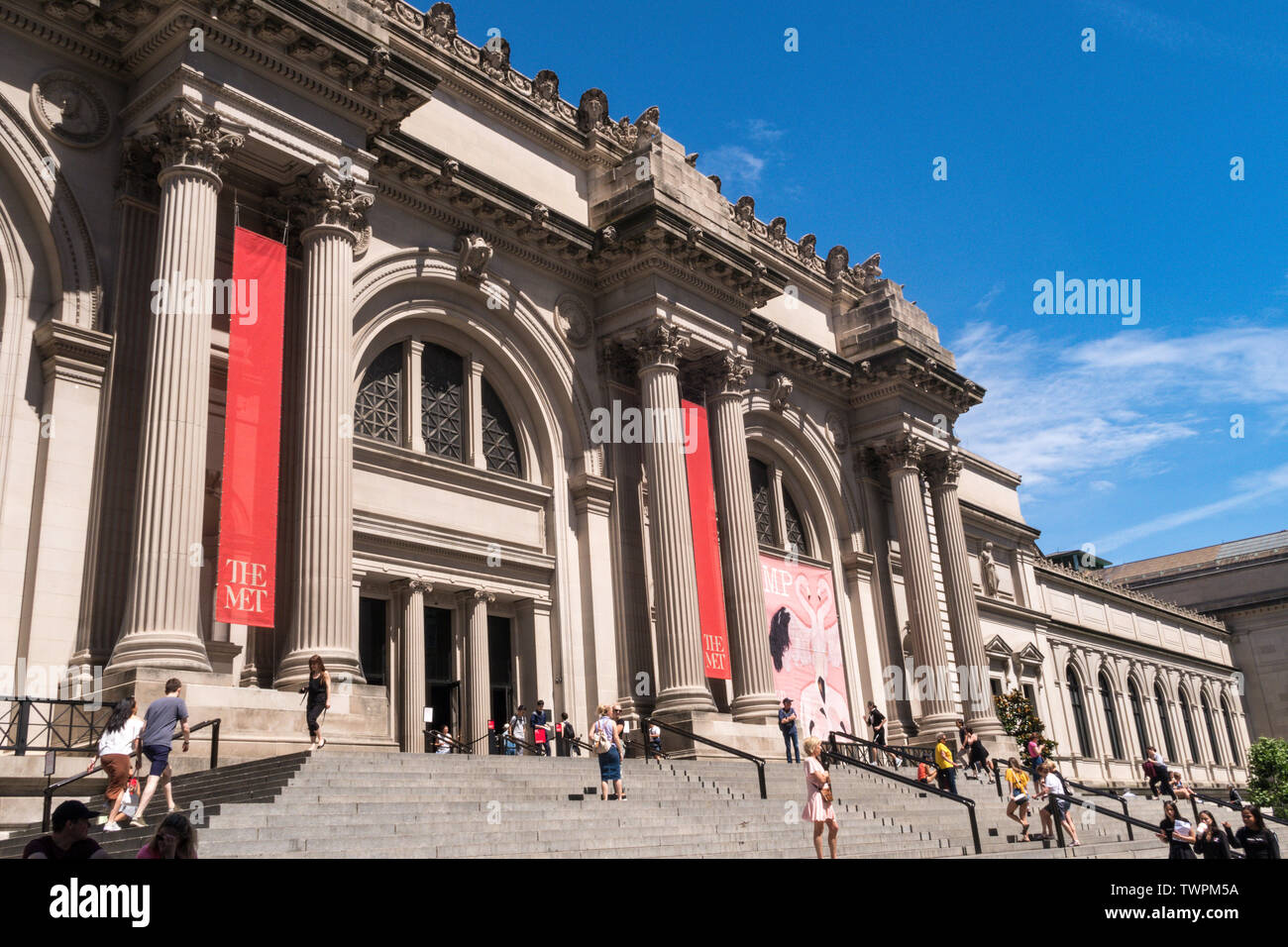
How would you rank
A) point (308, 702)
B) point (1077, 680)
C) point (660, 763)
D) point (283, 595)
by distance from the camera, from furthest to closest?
1. point (1077, 680)
2. point (660, 763)
3. point (283, 595)
4. point (308, 702)

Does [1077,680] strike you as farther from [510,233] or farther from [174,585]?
[174,585]

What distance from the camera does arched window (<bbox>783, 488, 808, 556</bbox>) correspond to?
113 ft

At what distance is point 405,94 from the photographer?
21.2 meters

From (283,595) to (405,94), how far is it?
9770 mm

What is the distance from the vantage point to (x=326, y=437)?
18.9m

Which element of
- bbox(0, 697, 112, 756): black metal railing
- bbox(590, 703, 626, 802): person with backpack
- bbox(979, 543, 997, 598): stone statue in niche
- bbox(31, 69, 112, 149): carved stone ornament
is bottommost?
bbox(590, 703, 626, 802): person with backpack

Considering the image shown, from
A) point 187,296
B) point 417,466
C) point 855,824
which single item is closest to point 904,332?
point 417,466

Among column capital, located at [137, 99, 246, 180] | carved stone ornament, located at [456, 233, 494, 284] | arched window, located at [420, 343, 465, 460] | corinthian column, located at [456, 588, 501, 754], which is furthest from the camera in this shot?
carved stone ornament, located at [456, 233, 494, 284]

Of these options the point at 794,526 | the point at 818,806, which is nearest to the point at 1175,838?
the point at 818,806

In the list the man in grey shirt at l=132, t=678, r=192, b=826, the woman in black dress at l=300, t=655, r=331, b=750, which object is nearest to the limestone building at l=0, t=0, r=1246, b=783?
the woman in black dress at l=300, t=655, r=331, b=750

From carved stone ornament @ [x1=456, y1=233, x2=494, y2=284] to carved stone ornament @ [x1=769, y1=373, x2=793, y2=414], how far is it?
38.2 ft

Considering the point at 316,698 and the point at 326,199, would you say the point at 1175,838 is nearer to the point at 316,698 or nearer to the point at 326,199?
the point at 316,698

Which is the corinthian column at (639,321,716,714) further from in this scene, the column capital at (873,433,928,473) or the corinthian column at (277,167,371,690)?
the column capital at (873,433,928,473)

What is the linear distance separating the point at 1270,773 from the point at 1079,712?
12001mm
